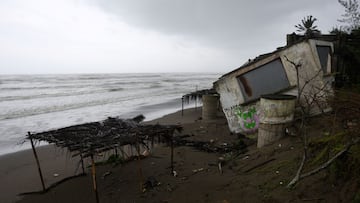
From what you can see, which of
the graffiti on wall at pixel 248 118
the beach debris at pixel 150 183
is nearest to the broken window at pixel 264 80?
the graffiti on wall at pixel 248 118

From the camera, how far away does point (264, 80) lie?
32.4 feet

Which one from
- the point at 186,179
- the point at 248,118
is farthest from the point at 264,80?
the point at 186,179

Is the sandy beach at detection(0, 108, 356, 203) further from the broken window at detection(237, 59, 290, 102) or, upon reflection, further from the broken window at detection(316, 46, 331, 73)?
the broken window at detection(316, 46, 331, 73)

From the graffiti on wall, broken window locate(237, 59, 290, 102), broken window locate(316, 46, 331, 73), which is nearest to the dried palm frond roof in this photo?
the graffiti on wall

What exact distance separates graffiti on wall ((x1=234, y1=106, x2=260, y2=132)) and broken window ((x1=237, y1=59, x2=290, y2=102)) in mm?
483

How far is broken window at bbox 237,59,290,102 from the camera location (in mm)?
9555

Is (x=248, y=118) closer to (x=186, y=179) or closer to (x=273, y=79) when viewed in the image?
(x=273, y=79)

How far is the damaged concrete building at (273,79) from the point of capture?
8797 mm

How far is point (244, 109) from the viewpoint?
10398mm

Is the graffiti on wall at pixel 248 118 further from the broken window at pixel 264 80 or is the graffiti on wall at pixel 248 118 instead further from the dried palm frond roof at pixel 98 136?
the dried palm frond roof at pixel 98 136

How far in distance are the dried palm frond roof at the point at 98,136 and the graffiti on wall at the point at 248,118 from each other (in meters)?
3.80

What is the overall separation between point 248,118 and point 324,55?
3.74 m

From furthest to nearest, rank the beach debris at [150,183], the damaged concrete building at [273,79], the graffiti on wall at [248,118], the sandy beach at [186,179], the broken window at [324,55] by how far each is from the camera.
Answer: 1. the graffiti on wall at [248,118]
2. the broken window at [324,55]
3. the damaged concrete building at [273,79]
4. the beach debris at [150,183]
5. the sandy beach at [186,179]

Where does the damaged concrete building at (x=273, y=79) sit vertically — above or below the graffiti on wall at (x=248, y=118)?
above
